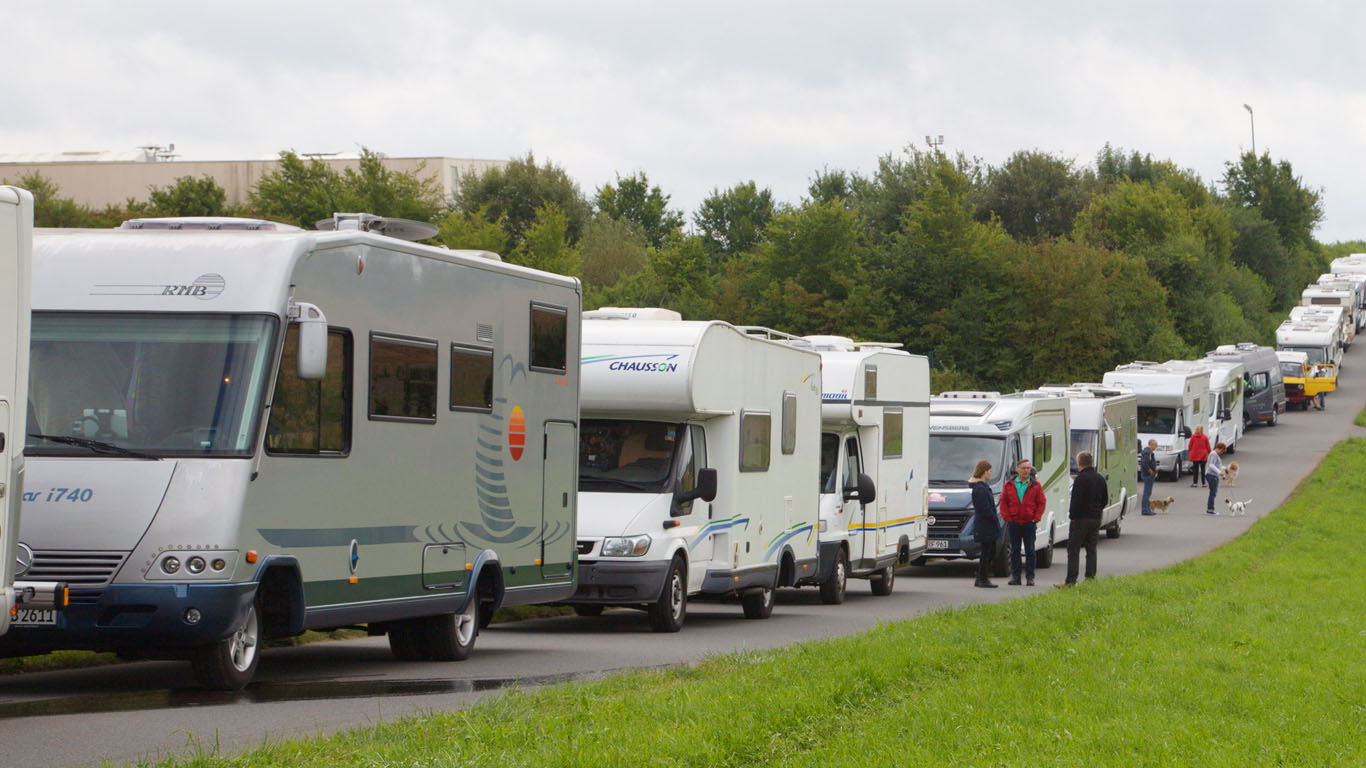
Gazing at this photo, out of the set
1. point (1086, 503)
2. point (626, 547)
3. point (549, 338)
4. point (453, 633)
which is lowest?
point (453, 633)

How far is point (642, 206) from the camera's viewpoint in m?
115

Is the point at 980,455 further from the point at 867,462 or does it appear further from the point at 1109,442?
the point at 1109,442

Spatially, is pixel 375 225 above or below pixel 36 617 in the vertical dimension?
above

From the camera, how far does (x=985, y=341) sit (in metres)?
73.6

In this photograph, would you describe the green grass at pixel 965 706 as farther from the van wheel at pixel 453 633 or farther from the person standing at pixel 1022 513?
the person standing at pixel 1022 513

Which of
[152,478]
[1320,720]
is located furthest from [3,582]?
[1320,720]

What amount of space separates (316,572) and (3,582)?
8.56 feet

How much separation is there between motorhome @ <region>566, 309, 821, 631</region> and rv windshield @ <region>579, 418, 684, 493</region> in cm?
1

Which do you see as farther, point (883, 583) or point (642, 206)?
point (642, 206)

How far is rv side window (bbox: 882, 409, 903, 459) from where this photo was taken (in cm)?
2327

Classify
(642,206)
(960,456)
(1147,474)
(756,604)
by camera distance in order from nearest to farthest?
(756,604) → (960,456) → (1147,474) → (642,206)

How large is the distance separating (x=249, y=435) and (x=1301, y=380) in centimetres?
7073

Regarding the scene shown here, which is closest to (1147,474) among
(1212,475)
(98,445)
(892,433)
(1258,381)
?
(1212,475)

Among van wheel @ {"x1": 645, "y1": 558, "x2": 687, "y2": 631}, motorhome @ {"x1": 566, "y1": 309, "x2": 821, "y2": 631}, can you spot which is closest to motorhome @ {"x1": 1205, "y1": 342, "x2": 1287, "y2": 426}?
motorhome @ {"x1": 566, "y1": 309, "x2": 821, "y2": 631}
